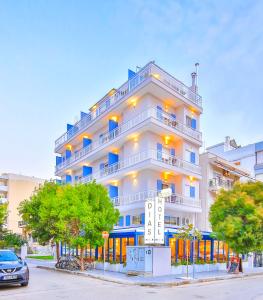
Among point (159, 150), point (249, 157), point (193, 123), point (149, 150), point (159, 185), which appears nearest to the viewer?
point (149, 150)

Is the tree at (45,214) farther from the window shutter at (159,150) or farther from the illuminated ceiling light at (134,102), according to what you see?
the illuminated ceiling light at (134,102)

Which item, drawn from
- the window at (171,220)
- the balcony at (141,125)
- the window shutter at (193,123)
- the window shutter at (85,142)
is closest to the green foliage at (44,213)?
the balcony at (141,125)

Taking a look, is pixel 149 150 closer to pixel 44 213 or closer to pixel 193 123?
pixel 193 123

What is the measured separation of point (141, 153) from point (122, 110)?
18.0 ft

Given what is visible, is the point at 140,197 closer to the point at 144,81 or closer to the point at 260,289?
the point at 144,81

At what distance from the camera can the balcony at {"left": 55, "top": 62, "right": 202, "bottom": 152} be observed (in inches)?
1259

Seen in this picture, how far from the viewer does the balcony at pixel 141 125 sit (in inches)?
1250

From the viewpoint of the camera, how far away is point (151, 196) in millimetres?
30922

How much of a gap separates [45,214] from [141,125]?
10437 millimetres

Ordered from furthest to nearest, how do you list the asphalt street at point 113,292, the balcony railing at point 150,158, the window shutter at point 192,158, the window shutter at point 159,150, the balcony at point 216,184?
the balcony at point 216,184, the window shutter at point 192,158, the window shutter at point 159,150, the balcony railing at point 150,158, the asphalt street at point 113,292

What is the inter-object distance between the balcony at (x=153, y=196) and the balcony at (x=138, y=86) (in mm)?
8591

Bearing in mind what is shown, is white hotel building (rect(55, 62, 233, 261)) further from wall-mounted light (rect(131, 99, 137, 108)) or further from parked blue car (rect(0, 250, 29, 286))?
parked blue car (rect(0, 250, 29, 286))

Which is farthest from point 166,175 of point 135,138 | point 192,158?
point 135,138

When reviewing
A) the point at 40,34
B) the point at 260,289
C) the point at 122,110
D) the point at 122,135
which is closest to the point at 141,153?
the point at 122,135
